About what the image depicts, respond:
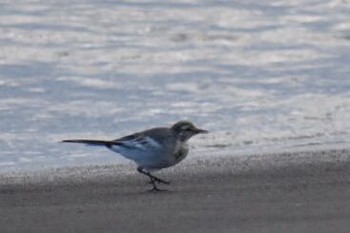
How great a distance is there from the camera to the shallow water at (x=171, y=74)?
10570 millimetres

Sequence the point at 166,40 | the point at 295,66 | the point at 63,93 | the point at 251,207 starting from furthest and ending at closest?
the point at 166,40, the point at 295,66, the point at 63,93, the point at 251,207

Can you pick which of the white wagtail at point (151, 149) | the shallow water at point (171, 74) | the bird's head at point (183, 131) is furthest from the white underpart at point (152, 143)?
the shallow water at point (171, 74)

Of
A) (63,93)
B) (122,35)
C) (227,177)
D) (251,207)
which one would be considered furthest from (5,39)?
(251,207)

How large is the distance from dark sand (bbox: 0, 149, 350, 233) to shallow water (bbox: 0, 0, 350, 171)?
95 centimetres

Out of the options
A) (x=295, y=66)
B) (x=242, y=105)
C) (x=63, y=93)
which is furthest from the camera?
(x=295, y=66)

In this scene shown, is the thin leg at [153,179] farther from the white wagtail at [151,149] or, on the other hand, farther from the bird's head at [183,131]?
the bird's head at [183,131]

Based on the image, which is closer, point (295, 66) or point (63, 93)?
point (63, 93)

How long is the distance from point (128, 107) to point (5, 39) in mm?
4546

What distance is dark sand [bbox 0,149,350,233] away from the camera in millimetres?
6766

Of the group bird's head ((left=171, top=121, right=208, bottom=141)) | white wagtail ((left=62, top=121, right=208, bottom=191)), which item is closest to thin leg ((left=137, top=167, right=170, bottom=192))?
white wagtail ((left=62, top=121, right=208, bottom=191))

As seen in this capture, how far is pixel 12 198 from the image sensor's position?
789 cm

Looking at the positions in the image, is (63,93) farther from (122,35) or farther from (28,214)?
(28,214)

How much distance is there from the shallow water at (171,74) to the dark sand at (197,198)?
95cm

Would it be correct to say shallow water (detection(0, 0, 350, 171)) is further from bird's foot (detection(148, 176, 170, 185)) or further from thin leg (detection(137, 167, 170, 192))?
bird's foot (detection(148, 176, 170, 185))
